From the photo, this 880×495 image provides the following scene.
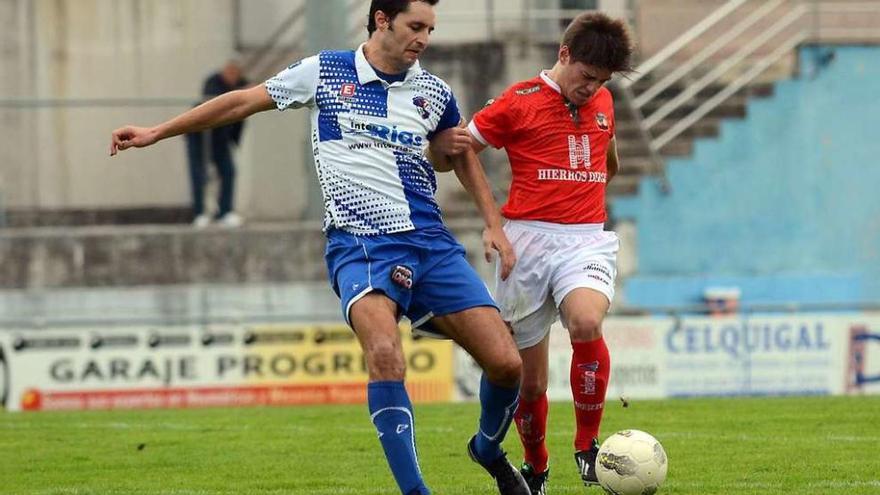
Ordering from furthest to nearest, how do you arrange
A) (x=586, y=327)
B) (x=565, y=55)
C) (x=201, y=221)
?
(x=201, y=221) → (x=565, y=55) → (x=586, y=327)

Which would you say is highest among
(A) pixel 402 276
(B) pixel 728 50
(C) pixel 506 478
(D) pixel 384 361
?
(B) pixel 728 50

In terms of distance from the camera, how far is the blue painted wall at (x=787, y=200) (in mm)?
22891

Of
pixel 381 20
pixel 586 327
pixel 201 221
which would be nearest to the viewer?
pixel 381 20

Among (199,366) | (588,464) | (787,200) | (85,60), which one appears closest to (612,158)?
(588,464)

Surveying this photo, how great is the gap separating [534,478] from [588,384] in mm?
540

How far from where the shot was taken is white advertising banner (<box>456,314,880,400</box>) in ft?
60.4

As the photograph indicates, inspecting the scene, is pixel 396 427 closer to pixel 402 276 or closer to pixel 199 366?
pixel 402 276

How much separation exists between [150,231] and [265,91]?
1306 centimetres

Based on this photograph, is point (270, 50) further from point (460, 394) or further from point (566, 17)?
point (460, 394)

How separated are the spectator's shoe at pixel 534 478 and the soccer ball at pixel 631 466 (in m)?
0.52

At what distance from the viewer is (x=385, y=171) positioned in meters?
8.15

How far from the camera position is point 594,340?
8.99 metres

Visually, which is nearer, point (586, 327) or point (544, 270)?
point (586, 327)

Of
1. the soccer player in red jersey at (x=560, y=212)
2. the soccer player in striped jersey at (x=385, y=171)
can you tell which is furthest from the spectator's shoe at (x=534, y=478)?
the soccer player in striped jersey at (x=385, y=171)
